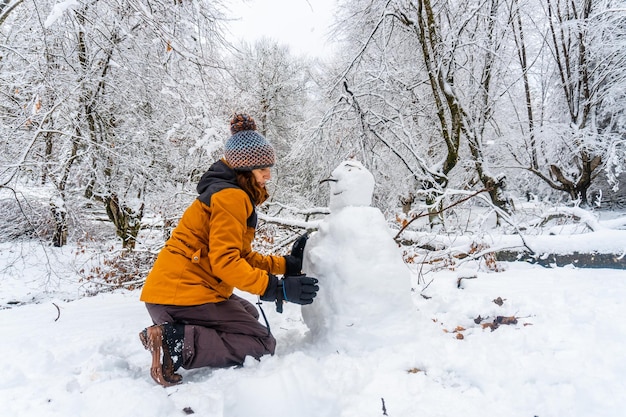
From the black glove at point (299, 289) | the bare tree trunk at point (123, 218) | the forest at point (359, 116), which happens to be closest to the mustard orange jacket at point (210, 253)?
the black glove at point (299, 289)

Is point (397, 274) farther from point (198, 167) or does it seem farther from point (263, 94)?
point (263, 94)

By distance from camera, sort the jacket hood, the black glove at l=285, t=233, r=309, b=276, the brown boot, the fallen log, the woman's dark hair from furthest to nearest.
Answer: the fallen log → the black glove at l=285, t=233, r=309, b=276 → the woman's dark hair → the jacket hood → the brown boot

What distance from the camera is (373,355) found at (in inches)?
70.7

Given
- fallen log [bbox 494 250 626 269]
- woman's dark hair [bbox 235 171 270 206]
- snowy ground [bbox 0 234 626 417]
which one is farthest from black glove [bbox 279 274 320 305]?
fallen log [bbox 494 250 626 269]

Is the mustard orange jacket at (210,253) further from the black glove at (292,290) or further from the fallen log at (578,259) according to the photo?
the fallen log at (578,259)

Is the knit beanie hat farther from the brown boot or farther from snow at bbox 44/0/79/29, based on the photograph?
snow at bbox 44/0/79/29

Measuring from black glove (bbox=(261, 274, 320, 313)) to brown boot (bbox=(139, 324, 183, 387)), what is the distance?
0.53 metres

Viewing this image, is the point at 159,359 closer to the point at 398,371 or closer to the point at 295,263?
the point at 295,263

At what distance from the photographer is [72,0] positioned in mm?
2201

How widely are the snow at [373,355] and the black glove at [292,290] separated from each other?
139 mm

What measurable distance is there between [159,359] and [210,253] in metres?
0.55

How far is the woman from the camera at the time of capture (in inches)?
72.0

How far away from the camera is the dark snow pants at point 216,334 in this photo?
188 cm

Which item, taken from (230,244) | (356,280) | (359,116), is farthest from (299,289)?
(359,116)
